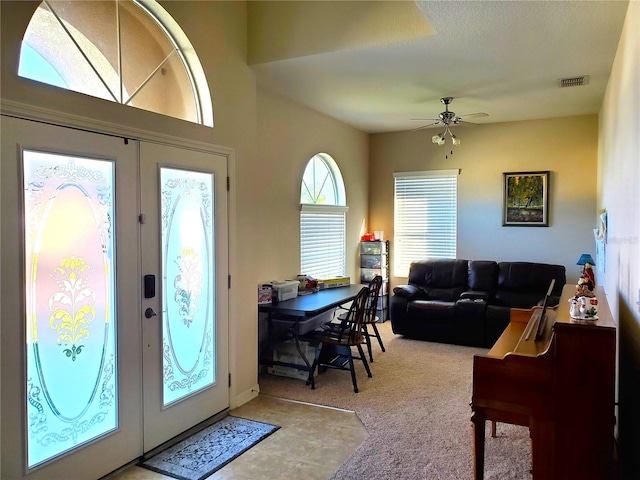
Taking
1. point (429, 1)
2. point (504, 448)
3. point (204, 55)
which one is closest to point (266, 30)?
point (204, 55)

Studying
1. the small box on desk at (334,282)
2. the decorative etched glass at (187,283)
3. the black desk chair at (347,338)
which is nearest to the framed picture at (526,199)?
the small box on desk at (334,282)

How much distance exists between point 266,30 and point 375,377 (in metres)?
3.31

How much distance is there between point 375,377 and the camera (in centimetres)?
449

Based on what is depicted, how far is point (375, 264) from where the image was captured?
22.8 ft

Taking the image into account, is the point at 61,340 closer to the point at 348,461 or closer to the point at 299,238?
the point at 348,461

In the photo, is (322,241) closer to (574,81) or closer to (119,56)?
(574,81)

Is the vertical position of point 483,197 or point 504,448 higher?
point 483,197

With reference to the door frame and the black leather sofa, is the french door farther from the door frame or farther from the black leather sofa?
the black leather sofa

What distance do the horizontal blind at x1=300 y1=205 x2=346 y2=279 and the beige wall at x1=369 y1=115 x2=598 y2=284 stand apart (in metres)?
1.15

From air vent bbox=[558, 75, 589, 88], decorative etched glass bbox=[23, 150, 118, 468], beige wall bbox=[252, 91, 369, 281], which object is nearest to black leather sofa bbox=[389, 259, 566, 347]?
beige wall bbox=[252, 91, 369, 281]

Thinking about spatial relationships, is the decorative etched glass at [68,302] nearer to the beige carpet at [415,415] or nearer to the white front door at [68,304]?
the white front door at [68,304]

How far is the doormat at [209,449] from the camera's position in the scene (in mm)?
2852

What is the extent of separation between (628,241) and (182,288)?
9.39ft

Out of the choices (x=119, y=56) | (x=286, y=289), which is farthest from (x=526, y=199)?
(x=119, y=56)
